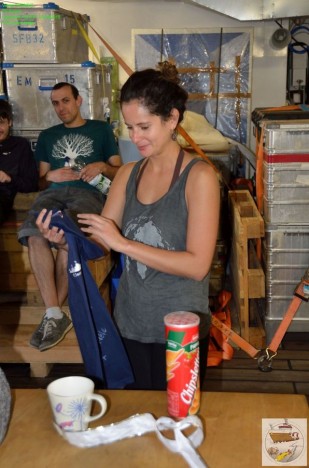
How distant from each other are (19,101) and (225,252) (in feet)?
7.11

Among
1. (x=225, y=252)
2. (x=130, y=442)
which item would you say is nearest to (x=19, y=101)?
(x=225, y=252)

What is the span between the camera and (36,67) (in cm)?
476

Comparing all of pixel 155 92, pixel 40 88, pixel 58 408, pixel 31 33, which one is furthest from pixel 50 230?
pixel 31 33

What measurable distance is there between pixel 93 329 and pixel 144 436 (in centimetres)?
58

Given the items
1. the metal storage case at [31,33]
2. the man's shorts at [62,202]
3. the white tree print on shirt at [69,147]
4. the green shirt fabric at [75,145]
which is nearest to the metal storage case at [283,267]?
the man's shorts at [62,202]

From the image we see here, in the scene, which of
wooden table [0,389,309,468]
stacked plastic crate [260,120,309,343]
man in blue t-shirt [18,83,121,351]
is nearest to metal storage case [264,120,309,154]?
stacked plastic crate [260,120,309,343]

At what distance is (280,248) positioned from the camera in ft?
12.4

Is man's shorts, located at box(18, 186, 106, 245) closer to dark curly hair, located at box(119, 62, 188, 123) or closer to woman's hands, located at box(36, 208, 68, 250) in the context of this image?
woman's hands, located at box(36, 208, 68, 250)

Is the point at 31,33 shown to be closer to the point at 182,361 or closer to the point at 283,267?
the point at 283,267

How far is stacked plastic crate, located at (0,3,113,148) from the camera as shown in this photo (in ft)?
15.5

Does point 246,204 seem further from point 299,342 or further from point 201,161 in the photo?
point 201,161

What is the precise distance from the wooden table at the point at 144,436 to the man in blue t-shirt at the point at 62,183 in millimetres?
1974

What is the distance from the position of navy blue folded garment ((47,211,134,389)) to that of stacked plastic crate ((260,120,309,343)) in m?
2.11

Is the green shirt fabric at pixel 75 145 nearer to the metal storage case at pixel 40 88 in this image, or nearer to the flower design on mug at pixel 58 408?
the metal storage case at pixel 40 88
